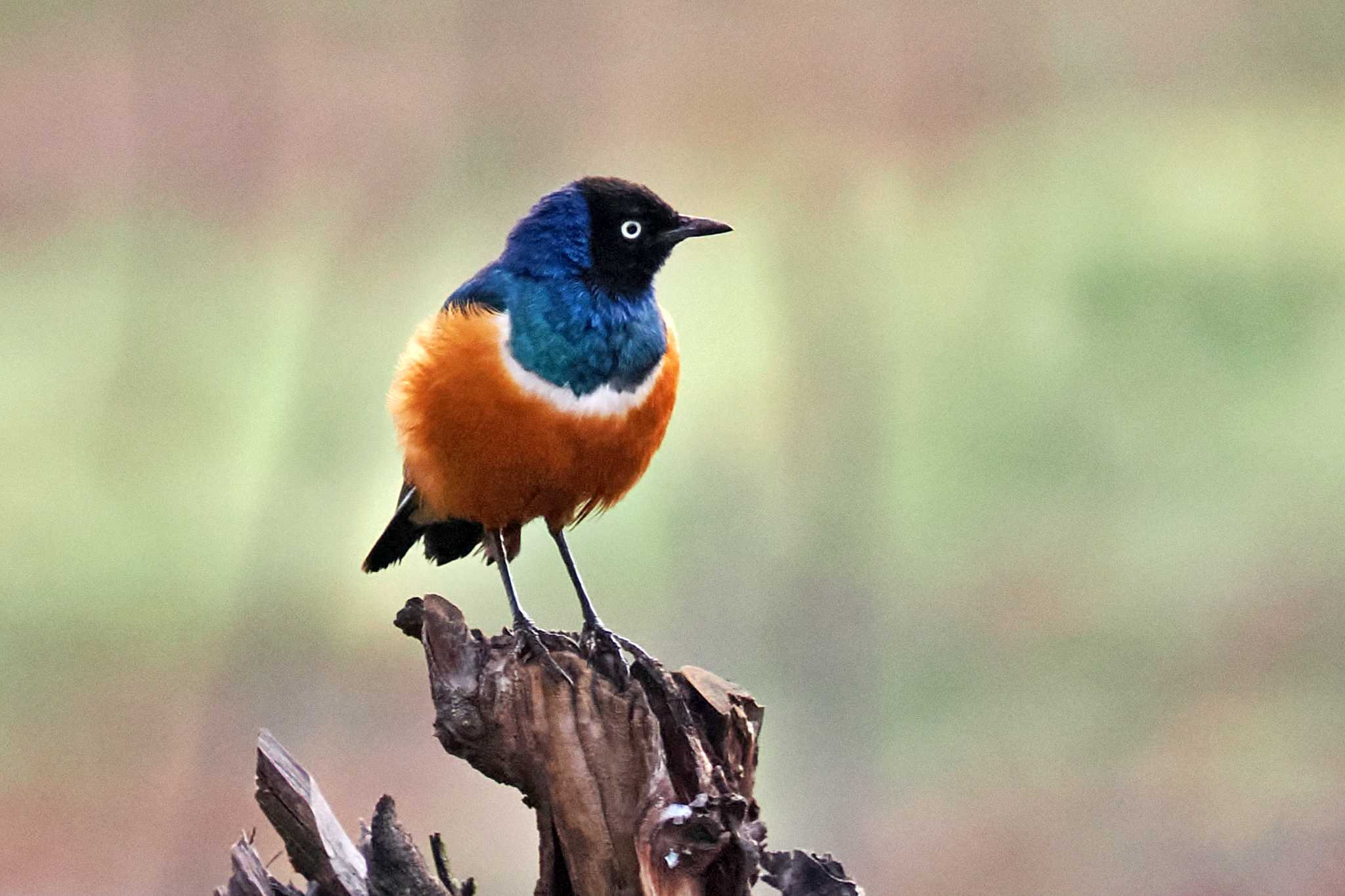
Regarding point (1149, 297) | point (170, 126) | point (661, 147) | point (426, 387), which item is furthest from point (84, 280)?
point (1149, 297)

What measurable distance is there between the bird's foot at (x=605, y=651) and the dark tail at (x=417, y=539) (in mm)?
423

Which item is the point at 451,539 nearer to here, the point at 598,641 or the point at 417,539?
the point at 417,539

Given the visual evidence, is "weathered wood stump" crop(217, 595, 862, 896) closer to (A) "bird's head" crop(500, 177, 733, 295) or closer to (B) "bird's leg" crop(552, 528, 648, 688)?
(B) "bird's leg" crop(552, 528, 648, 688)

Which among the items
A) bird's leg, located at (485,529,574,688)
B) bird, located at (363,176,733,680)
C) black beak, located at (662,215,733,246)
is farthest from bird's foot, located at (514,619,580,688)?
black beak, located at (662,215,733,246)

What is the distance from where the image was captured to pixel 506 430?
2.33 m

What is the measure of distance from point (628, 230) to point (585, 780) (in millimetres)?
1021

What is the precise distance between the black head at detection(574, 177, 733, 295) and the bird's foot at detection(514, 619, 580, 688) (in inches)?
27.1

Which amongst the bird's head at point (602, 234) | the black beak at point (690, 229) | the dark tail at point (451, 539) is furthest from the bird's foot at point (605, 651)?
the black beak at point (690, 229)

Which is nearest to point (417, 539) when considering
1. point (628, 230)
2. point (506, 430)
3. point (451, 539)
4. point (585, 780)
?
point (451, 539)

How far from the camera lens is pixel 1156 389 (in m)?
4.21

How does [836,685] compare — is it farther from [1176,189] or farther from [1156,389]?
[1176,189]

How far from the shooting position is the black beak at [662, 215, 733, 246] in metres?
2.52

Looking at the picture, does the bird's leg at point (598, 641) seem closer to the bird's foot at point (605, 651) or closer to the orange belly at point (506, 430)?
the bird's foot at point (605, 651)

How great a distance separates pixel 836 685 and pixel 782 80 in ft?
5.86
